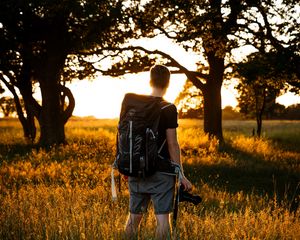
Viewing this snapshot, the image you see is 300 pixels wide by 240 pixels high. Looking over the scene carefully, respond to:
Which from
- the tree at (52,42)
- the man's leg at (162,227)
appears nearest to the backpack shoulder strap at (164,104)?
the man's leg at (162,227)

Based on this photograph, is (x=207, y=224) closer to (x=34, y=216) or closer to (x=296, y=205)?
(x=34, y=216)

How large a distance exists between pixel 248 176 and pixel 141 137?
9.19 meters

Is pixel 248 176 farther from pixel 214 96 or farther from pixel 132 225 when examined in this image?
pixel 214 96

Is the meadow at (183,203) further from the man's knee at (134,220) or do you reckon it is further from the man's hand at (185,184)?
the man's hand at (185,184)

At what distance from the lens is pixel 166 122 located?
→ 4.78 meters

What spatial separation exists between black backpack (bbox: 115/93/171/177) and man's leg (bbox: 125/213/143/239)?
2.01 feet

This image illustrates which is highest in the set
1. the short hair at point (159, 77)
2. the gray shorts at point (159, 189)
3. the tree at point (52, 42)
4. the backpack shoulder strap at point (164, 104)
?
the tree at point (52, 42)

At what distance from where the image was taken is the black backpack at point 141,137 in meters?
4.69

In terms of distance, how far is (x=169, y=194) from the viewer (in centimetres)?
488

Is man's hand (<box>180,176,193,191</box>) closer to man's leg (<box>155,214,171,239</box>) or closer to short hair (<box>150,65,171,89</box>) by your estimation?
man's leg (<box>155,214,171,239</box>)

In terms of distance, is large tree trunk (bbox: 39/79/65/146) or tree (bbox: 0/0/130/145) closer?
tree (bbox: 0/0/130/145)

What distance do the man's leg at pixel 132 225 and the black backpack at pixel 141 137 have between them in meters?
0.61

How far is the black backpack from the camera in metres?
4.69

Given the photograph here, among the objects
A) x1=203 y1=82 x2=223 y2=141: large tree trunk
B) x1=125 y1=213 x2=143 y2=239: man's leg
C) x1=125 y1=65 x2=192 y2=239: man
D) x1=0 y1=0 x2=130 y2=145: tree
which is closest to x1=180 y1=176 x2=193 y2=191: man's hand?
x1=125 y1=65 x2=192 y2=239: man
